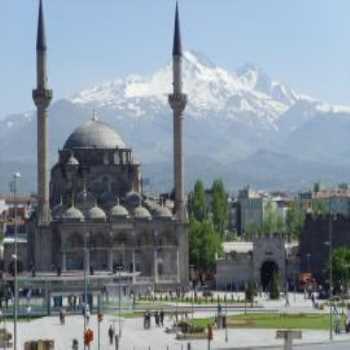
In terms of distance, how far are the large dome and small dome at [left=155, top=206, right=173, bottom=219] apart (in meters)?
14.4

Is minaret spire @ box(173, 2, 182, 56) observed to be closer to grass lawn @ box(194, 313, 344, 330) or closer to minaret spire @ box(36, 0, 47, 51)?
minaret spire @ box(36, 0, 47, 51)

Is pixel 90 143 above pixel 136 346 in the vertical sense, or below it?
above

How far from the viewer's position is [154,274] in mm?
137875

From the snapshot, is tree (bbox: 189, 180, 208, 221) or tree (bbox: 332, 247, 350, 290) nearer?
tree (bbox: 332, 247, 350, 290)

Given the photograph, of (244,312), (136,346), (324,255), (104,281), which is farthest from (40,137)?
(136,346)

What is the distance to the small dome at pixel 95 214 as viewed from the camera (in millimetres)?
139250

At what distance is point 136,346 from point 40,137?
7117cm

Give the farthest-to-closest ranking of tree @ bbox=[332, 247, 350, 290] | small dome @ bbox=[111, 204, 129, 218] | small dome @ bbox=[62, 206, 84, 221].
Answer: small dome @ bbox=[111, 204, 129, 218], small dome @ bbox=[62, 206, 84, 221], tree @ bbox=[332, 247, 350, 290]

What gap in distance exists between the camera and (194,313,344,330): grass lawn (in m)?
84.8

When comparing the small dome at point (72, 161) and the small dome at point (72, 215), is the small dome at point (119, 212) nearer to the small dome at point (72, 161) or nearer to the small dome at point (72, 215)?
the small dome at point (72, 215)

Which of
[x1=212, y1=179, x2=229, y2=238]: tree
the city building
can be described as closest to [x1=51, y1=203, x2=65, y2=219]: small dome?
the city building

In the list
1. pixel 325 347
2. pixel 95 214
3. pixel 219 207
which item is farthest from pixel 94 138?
pixel 325 347

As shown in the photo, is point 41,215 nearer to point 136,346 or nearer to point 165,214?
point 165,214

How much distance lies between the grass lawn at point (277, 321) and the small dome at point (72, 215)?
144ft
